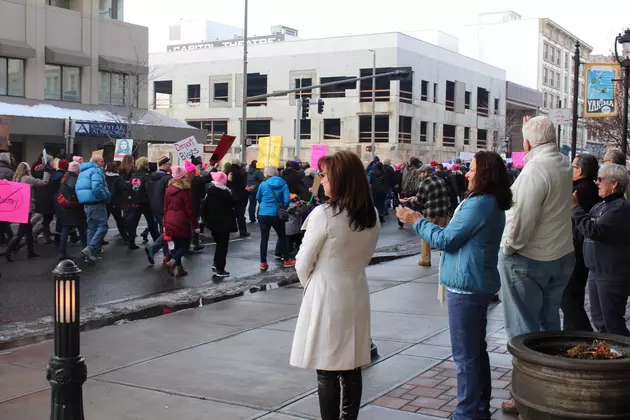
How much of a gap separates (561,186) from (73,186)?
9.94 metres

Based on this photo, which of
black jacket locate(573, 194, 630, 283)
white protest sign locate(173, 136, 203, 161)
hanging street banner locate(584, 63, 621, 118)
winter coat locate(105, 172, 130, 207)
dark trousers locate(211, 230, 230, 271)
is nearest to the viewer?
black jacket locate(573, 194, 630, 283)

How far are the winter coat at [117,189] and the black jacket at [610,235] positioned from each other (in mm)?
11327

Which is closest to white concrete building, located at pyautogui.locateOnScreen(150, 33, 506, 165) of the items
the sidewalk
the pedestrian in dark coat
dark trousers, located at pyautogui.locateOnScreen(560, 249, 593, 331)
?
the pedestrian in dark coat

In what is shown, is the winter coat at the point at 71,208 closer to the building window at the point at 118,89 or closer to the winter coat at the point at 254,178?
the winter coat at the point at 254,178

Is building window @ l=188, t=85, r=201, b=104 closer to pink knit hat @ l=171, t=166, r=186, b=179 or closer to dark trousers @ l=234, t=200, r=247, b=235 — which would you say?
dark trousers @ l=234, t=200, r=247, b=235

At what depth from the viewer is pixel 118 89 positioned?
34812 mm

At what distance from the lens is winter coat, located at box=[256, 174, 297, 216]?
1289 cm

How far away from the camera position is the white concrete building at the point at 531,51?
8175 centimetres

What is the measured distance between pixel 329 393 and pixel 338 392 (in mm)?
70

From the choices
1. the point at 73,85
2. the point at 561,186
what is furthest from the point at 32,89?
the point at 561,186

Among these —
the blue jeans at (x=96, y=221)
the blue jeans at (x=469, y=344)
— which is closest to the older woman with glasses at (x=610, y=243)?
the blue jeans at (x=469, y=344)

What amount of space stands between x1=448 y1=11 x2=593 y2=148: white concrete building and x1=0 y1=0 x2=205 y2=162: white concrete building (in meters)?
52.8

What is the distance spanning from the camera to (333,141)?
5716 centimetres

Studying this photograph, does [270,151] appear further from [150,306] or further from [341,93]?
[341,93]
